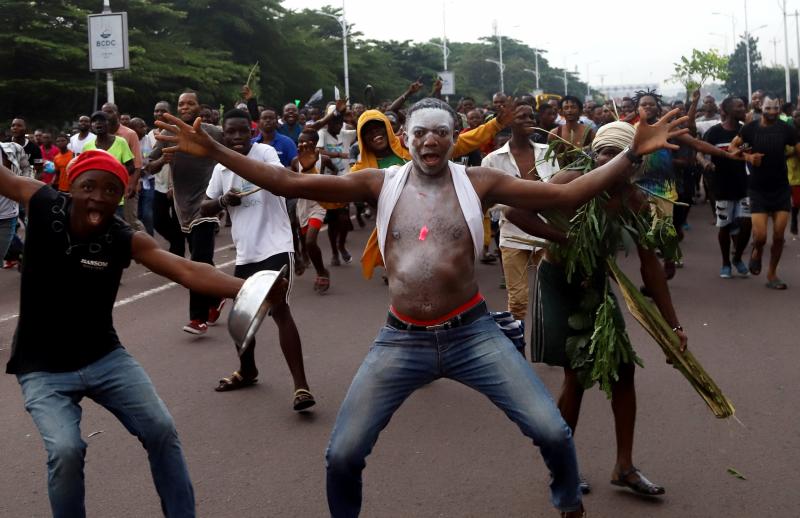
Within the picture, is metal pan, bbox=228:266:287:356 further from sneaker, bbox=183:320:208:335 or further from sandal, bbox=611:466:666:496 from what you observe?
sneaker, bbox=183:320:208:335

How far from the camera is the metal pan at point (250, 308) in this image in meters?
3.59

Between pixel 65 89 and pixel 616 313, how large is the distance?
30.2 m

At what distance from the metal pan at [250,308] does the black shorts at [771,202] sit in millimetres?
8533

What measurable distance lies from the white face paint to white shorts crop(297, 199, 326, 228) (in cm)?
710

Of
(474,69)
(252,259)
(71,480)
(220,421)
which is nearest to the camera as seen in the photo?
(71,480)

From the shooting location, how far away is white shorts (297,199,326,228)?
11789mm

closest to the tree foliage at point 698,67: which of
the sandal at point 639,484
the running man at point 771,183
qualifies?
the running man at point 771,183

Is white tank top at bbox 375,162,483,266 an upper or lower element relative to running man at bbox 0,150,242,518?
upper

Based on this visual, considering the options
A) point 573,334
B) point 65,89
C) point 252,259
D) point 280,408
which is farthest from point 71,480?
point 65,89

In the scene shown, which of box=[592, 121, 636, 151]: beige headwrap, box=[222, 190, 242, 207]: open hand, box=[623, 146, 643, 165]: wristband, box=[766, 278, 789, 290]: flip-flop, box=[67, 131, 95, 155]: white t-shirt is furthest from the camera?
box=[67, 131, 95, 155]: white t-shirt

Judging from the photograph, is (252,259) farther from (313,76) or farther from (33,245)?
(313,76)

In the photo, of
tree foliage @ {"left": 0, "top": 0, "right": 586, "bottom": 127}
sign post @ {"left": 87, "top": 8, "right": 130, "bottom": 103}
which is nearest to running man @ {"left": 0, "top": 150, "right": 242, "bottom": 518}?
tree foliage @ {"left": 0, "top": 0, "right": 586, "bottom": 127}

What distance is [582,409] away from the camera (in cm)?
659

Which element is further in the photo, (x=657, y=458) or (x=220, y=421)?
(x=220, y=421)
